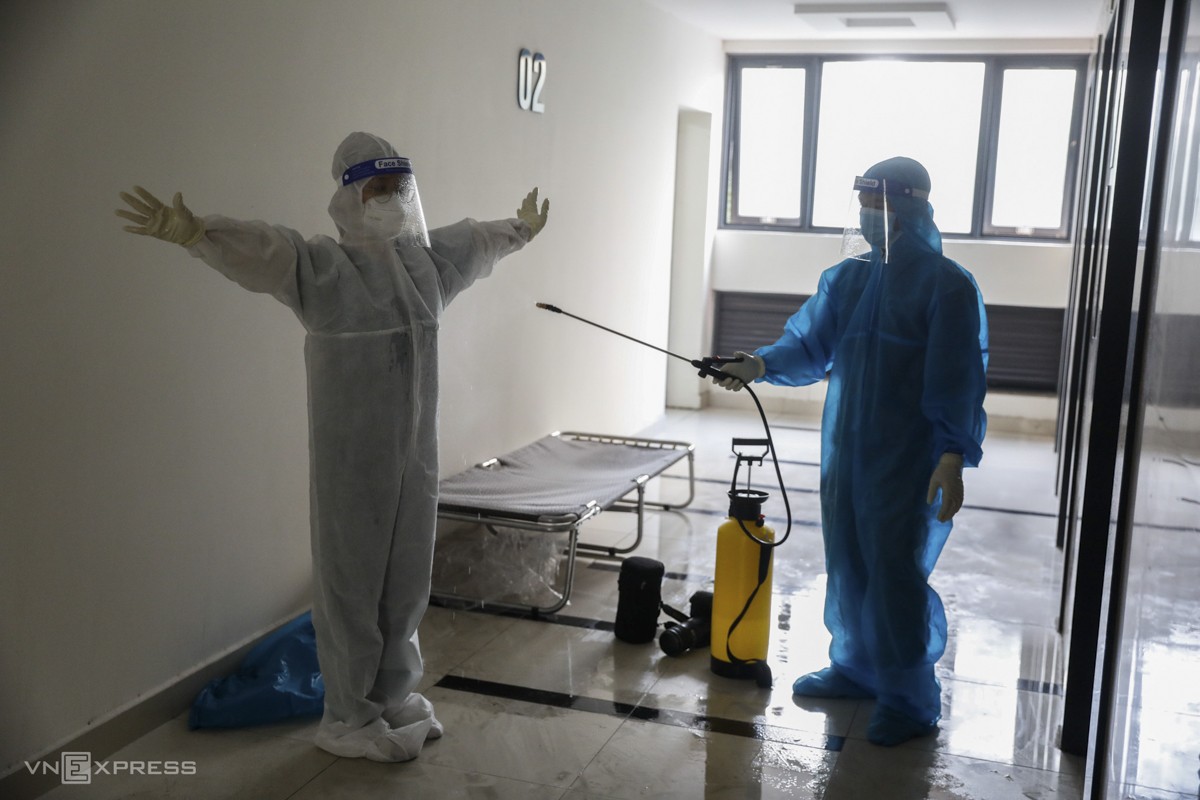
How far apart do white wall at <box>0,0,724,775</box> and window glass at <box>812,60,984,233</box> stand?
366 cm

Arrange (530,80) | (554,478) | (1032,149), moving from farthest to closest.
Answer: (1032,149) → (530,80) → (554,478)

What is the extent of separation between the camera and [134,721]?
8.22 ft

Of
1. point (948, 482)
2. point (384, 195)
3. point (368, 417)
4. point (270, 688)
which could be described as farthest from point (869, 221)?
point (270, 688)

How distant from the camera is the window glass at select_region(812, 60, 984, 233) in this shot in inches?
277

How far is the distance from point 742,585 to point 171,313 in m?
1.59

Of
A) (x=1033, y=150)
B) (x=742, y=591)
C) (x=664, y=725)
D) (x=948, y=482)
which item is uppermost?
(x=1033, y=150)

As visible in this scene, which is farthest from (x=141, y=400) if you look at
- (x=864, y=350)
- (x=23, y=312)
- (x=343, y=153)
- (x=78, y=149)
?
(x=864, y=350)

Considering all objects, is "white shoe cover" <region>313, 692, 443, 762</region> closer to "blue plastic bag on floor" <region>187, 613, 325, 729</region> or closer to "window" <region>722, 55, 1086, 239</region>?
"blue plastic bag on floor" <region>187, 613, 325, 729</region>

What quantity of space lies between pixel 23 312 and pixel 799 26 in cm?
540

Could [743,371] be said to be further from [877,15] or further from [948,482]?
[877,15]

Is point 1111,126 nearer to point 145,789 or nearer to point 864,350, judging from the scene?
point 864,350

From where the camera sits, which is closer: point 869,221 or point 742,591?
point 869,221

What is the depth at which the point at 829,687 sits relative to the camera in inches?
114

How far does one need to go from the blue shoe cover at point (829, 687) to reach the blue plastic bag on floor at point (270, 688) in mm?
1242
